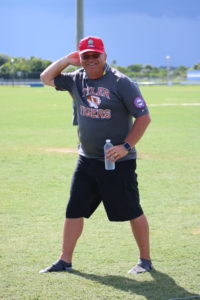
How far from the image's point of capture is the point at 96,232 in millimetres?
6934

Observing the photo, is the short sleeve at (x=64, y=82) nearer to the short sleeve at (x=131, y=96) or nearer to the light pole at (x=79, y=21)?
the short sleeve at (x=131, y=96)

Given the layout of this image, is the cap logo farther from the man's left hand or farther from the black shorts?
the black shorts

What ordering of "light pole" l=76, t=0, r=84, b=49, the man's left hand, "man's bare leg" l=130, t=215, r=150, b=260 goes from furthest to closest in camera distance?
"light pole" l=76, t=0, r=84, b=49 < "man's bare leg" l=130, t=215, r=150, b=260 < the man's left hand

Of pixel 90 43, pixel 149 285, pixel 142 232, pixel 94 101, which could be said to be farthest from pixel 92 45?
pixel 149 285

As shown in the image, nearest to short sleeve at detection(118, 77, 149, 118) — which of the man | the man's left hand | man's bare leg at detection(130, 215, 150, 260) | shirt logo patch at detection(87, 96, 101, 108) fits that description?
the man

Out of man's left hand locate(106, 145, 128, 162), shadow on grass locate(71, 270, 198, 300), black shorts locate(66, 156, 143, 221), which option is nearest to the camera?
shadow on grass locate(71, 270, 198, 300)

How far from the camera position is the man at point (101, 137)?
5191mm

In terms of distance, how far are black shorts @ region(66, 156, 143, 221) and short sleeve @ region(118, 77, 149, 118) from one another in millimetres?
506

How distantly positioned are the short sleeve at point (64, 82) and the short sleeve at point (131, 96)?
58 cm

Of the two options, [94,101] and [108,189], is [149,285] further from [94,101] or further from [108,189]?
[94,101]

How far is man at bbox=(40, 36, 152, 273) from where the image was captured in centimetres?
519

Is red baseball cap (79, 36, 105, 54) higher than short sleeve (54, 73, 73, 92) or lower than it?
higher

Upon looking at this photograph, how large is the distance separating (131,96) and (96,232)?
2261mm

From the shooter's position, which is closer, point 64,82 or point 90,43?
point 90,43
